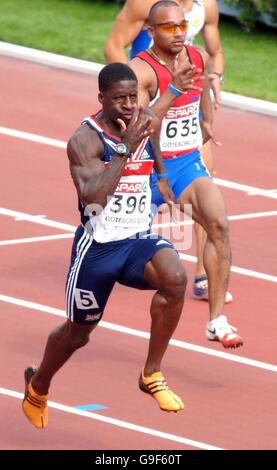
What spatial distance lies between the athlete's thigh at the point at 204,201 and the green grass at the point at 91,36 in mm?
9032

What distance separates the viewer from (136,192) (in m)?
10.4

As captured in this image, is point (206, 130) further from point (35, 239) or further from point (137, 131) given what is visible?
point (137, 131)

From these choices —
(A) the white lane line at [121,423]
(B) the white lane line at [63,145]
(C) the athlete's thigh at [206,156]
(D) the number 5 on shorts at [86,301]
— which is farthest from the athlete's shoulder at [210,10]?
(D) the number 5 on shorts at [86,301]

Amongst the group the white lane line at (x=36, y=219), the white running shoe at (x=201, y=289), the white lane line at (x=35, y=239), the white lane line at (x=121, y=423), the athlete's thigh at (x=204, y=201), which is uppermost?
the athlete's thigh at (x=204, y=201)

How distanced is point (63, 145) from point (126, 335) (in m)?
6.38

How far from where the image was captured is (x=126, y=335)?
41.3 ft

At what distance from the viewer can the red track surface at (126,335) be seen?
34.8 feet

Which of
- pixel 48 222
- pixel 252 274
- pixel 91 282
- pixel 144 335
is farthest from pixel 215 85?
pixel 91 282

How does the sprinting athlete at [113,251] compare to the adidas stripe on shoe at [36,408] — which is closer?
the sprinting athlete at [113,251]

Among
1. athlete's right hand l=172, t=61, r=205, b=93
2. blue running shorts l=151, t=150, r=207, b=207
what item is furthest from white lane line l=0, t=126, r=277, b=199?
athlete's right hand l=172, t=61, r=205, b=93

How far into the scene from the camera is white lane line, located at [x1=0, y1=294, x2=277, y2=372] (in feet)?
39.6

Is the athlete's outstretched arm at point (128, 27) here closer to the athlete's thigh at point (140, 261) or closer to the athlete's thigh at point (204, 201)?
the athlete's thigh at point (204, 201)

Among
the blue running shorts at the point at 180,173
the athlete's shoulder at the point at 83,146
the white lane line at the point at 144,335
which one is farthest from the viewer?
the blue running shorts at the point at 180,173
